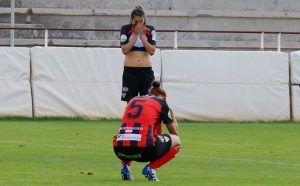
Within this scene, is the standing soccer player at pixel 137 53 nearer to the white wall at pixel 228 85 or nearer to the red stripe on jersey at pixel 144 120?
the red stripe on jersey at pixel 144 120

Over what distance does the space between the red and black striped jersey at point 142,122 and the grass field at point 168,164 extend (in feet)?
1.60

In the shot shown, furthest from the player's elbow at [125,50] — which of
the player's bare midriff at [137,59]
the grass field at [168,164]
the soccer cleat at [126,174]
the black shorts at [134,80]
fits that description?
the soccer cleat at [126,174]

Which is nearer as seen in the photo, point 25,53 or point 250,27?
point 25,53

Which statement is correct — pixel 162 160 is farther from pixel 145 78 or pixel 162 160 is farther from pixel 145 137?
pixel 145 78

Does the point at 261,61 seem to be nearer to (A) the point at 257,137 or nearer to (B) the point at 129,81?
(A) the point at 257,137

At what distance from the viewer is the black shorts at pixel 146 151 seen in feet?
40.7

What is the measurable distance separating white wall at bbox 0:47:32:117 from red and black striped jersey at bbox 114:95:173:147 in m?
11.9

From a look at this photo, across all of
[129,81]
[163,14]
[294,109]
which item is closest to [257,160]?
[129,81]

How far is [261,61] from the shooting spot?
24.8 metres

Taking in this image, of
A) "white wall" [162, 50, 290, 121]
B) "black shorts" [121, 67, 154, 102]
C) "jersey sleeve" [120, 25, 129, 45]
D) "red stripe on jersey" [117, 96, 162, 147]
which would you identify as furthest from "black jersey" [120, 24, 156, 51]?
"white wall" [162, 50, 290, 121]

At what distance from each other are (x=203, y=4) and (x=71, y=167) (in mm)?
26557

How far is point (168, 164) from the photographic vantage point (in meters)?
14.9

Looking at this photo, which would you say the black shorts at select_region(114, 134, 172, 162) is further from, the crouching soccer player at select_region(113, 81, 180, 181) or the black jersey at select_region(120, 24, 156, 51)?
the black jersey at select_region(120, 24, 156, 51)

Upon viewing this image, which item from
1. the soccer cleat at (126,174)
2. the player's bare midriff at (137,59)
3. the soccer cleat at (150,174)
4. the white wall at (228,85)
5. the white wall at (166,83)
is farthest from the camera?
the white wall at (228,85)
